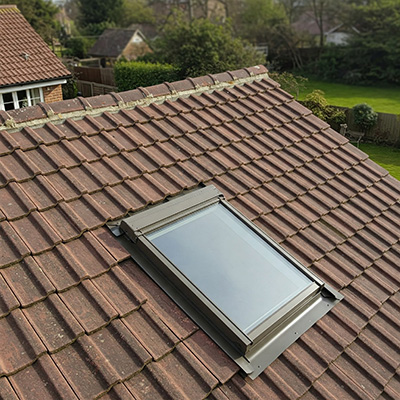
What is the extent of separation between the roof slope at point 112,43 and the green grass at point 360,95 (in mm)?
19492

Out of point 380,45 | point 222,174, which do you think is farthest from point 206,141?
point 380,45

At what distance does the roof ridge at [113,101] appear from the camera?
12.0 feet

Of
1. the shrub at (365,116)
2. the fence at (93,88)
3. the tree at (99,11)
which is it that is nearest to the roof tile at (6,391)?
the shrub at (365,116)

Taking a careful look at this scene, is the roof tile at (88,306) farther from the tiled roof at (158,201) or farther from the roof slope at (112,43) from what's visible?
the roof slope at (112,43)

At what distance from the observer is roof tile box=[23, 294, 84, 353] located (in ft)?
7.35

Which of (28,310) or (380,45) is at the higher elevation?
(28,310)

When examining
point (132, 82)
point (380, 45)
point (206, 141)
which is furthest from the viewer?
point (380, 45)

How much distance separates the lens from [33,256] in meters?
2.62

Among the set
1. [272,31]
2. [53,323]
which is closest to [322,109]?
[53,323]

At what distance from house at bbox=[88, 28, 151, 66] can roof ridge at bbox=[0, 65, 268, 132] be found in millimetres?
38099

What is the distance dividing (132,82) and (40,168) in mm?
23865

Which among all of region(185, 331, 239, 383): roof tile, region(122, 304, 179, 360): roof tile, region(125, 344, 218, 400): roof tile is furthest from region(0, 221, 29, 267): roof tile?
region(185, 331, 239, 383): roof tile

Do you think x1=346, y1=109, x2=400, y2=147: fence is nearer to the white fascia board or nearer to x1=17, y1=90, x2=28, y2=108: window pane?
the white fascia board

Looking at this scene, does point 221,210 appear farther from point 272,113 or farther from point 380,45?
point 380,45
